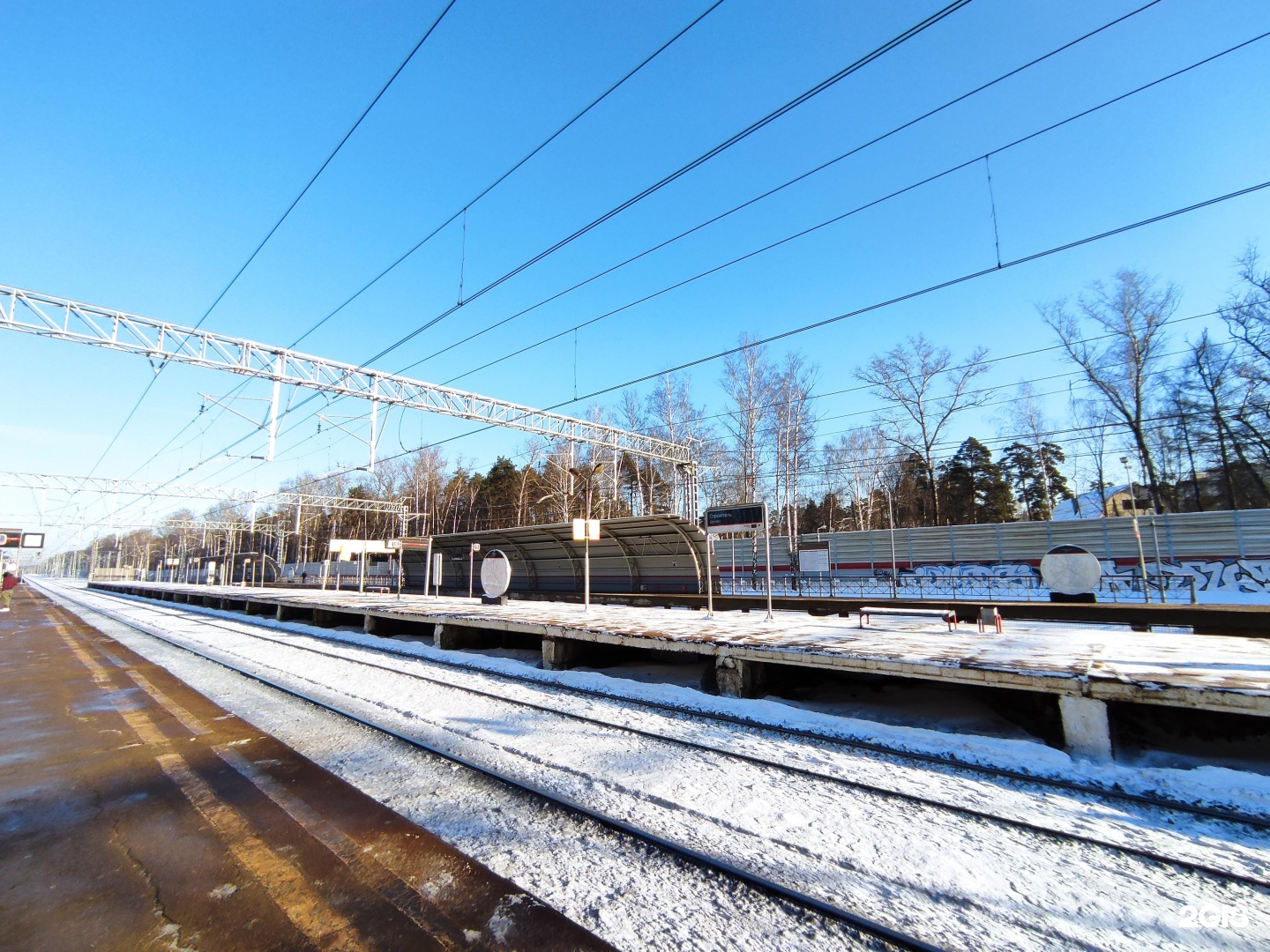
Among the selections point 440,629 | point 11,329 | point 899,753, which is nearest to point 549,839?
point 899,753

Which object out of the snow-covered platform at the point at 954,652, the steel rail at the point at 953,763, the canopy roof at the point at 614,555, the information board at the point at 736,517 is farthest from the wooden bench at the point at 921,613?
the canopy roof at the point at 614,555

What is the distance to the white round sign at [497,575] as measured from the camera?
50.9 feet

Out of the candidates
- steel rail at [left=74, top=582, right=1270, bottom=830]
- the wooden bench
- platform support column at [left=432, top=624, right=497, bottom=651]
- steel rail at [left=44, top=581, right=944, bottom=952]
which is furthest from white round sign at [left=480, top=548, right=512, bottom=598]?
the wooden bench

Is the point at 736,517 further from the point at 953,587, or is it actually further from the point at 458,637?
the point at 953,587

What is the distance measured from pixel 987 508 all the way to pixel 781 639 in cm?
4680

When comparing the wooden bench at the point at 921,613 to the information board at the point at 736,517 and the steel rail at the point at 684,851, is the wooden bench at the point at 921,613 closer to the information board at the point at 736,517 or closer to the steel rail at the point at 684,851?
the information board at the point at 736,517

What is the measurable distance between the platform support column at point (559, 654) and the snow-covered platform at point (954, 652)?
18mm

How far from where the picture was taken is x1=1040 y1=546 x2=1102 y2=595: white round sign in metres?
13.6

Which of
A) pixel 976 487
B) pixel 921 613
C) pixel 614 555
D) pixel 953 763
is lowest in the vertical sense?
pixel 953 763

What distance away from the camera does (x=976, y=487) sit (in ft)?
155

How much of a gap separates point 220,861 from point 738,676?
6.25 metres

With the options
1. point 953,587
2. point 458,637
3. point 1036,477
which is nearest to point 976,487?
point 1036,477

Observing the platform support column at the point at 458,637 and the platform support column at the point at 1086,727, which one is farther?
the platform support column at the point at 458,637

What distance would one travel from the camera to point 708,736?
6.56 meters
